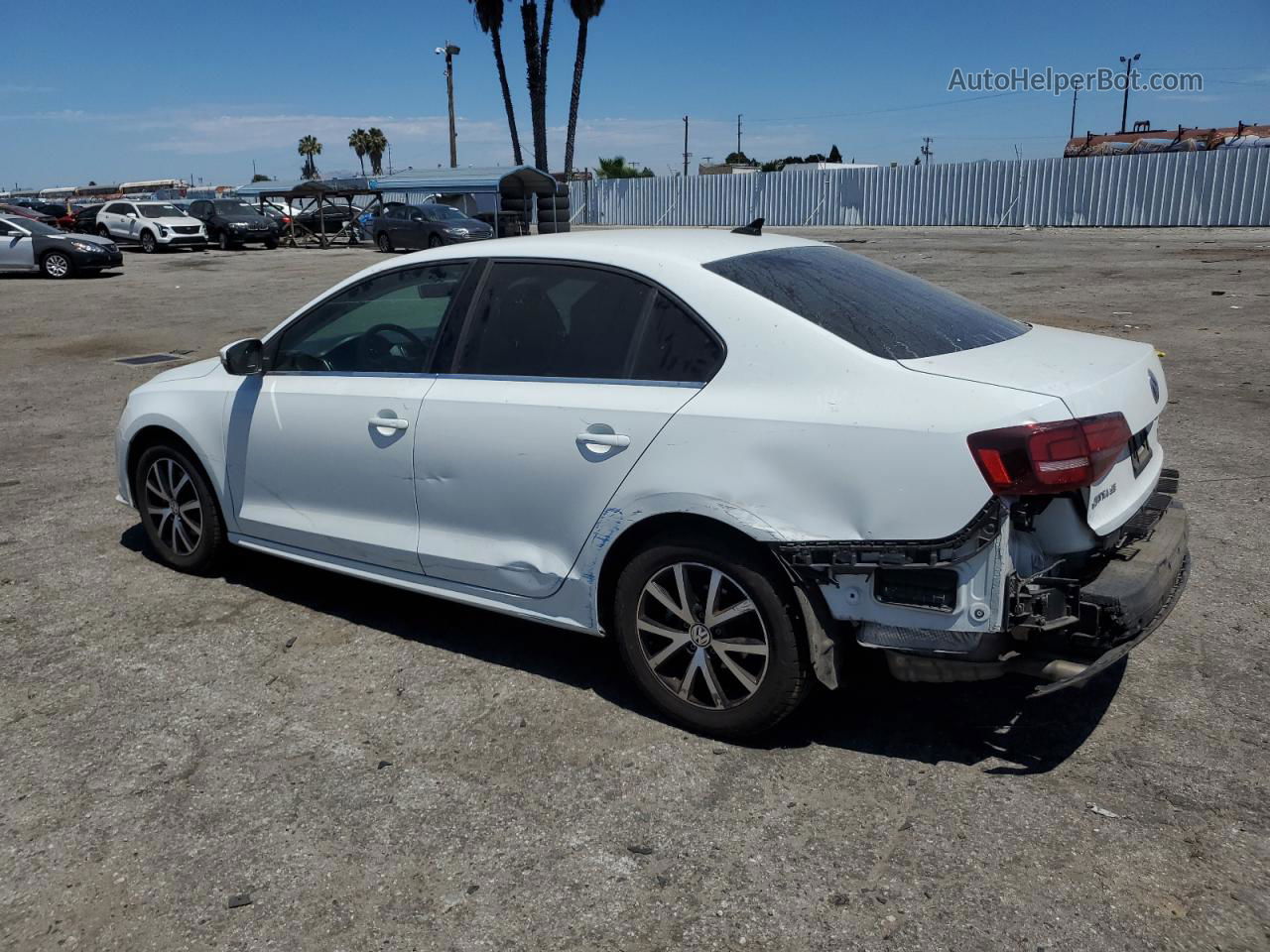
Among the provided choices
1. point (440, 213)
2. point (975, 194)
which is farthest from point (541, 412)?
point (975, 194)

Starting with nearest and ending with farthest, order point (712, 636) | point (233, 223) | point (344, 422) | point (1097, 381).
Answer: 1. point (1097, 381)
2. point (712, 636)
3. point (344, 422)
4. point (233, 223)

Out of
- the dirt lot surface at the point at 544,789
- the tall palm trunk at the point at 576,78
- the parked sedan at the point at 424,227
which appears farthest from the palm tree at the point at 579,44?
the dirt lot surface at the point at 544,789

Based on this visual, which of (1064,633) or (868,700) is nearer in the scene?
(1064,633)

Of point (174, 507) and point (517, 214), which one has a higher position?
point (517, 214)

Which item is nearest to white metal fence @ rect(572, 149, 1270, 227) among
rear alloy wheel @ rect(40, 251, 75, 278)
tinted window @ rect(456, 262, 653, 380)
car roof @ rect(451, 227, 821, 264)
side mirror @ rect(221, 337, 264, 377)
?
A: rear alloy wheel @ rect(40, 251, 75, 278)

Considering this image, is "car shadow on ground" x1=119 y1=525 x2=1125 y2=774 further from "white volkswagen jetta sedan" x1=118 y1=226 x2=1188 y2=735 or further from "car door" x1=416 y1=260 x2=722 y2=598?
"car door" x1=416 y1=260 x2=722 y2=598

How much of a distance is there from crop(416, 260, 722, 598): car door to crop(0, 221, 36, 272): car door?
Result: 77.3 feet

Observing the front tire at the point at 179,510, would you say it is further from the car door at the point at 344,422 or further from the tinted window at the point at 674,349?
the tinted window at the point at 674,349

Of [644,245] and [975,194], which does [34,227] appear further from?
[975,194]

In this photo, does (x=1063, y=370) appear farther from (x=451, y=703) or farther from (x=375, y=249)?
(x=375, y=249)

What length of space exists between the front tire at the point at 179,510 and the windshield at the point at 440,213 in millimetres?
26336

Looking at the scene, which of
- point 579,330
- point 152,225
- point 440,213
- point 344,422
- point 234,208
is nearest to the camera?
point 579,330

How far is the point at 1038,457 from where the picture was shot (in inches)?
118

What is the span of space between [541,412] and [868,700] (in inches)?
62.1
